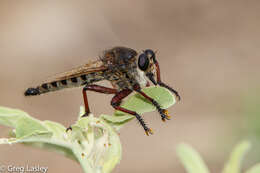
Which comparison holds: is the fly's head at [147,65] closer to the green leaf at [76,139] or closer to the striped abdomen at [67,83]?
the striped abdomen at [67,83]

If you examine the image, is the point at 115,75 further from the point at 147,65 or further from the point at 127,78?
the point at 147,65

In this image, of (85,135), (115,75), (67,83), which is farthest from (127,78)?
(85,135)

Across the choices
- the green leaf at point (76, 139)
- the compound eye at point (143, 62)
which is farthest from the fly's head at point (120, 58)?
the green leaf at point (76, 139)

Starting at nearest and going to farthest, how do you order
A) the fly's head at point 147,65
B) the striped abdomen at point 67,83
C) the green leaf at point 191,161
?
the green leaf at point 191,161, the fly's head at point 147,65, the striped abdomen at point 67,83

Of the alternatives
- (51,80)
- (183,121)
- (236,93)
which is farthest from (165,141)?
(51,80)

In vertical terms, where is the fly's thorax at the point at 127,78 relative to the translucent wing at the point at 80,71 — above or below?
below

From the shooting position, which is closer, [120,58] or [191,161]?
[191,161]

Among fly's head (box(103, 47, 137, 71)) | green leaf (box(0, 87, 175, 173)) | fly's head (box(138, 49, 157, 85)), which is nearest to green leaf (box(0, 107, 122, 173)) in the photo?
green leaf (box(0, 87, 175, 173))
